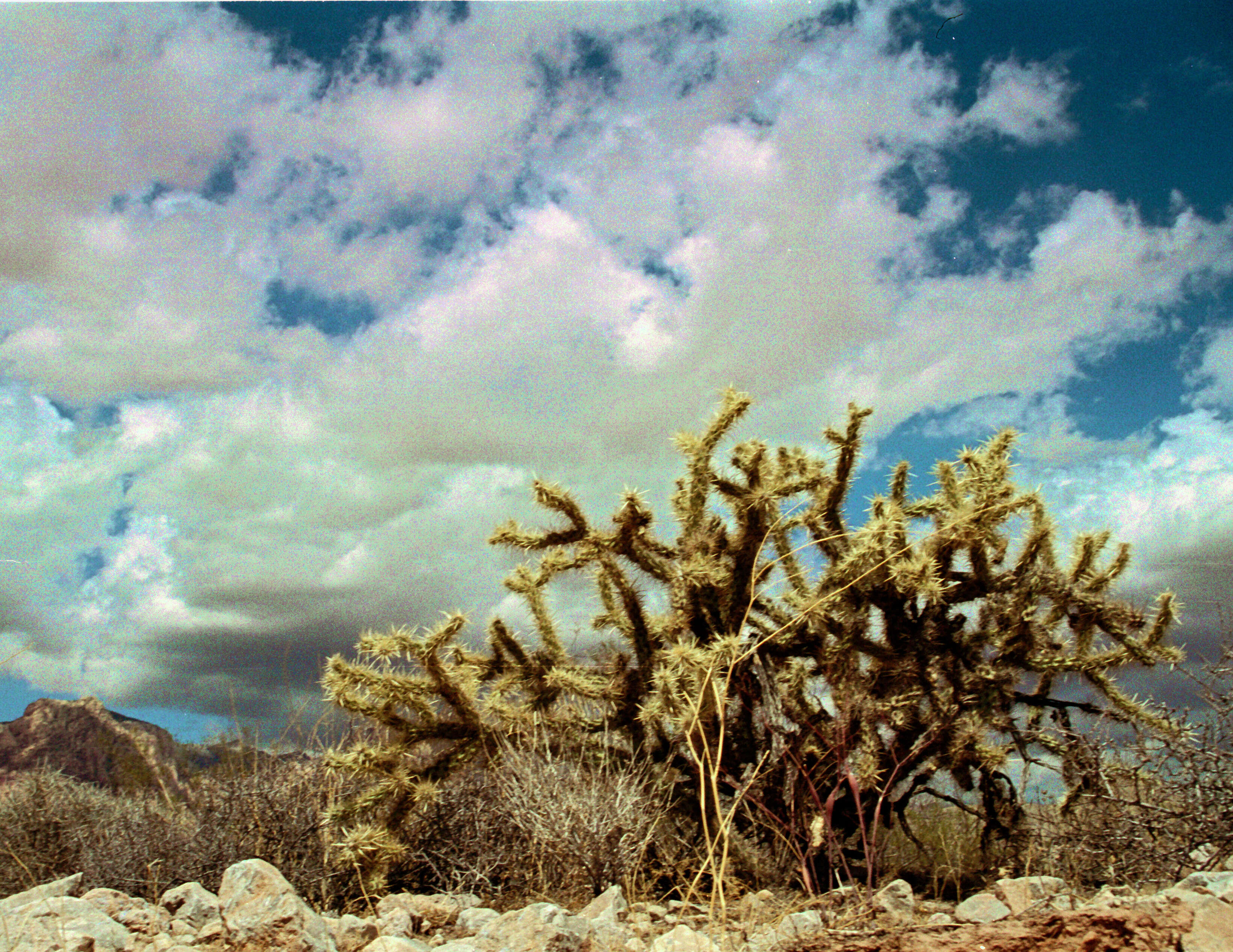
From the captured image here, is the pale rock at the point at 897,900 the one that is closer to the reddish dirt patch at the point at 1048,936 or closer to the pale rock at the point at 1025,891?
the pale rock at the point at 1025,891

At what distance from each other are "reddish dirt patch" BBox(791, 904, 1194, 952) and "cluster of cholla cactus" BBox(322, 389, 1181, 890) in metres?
1.98

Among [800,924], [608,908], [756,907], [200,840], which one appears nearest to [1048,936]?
[800,924]

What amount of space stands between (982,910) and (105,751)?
996 cm

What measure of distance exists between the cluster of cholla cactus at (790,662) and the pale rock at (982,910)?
83 cm

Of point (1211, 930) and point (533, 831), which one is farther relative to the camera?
point (533, 831)

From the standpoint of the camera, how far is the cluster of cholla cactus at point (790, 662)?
514cm

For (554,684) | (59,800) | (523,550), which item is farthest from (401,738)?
(59,800)

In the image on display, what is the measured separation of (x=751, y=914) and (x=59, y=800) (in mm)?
6388

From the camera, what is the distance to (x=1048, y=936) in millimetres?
2682

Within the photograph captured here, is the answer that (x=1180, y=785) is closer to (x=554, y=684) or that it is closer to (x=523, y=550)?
(x=554, y=684)

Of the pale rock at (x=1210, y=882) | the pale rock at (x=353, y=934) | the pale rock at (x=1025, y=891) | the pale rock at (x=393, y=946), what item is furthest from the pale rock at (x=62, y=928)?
the pale rock at (x=1210, y=882)

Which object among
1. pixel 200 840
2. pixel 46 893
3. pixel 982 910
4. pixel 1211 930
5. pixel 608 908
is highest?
pixel 200 840

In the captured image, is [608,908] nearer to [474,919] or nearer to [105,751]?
[474,919]

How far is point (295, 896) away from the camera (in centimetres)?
372
